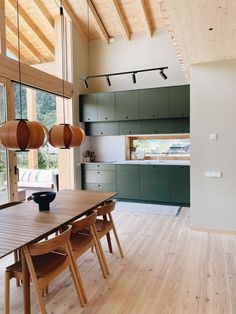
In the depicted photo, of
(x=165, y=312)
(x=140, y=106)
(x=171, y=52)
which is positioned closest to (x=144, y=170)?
(x=140, y=106)

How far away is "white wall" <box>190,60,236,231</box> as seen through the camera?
364 cm

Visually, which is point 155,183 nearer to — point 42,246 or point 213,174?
point 213,174

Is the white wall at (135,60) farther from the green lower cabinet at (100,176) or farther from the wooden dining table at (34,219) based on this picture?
the wooden dining table at (34,219)

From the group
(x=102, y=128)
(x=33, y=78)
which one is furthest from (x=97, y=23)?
(x=102, y=128)

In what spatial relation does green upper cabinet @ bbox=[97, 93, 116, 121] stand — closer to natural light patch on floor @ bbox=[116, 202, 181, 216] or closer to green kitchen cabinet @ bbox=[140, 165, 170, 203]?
green kitchen cabinet @ bbox=[140, 165, 170, 203]

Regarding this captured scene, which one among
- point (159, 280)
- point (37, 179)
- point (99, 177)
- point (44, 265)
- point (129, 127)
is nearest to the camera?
point (44, 265)

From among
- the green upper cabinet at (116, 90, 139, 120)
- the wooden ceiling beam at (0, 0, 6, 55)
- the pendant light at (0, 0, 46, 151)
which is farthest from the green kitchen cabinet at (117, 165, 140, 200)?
the pendant light at (0, 0, 46, 151)

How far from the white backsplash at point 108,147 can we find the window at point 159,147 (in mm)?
179

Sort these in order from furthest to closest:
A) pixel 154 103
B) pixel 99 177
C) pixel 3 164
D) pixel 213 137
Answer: pixel 99 177 < pixel 154 103 < pixel 3 164 < pixel 213 137

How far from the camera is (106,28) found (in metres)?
5.86

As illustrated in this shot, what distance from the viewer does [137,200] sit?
570 centimetres

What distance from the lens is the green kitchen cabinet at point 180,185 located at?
510 centimetres

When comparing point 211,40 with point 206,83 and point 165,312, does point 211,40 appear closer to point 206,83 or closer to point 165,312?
point 206,83

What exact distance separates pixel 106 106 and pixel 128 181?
1837 mm
